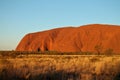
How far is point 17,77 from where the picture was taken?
450 inches

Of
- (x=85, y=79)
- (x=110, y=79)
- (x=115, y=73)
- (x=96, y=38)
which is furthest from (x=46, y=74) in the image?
(x=96, y=38)

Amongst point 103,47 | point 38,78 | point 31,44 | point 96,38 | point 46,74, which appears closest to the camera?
point 38,78

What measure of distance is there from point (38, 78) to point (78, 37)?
98685 millimetres

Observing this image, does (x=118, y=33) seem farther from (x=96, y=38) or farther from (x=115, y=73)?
(x=115, y=73)

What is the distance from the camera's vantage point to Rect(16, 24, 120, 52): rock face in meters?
103

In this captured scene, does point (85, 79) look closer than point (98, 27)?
Yes

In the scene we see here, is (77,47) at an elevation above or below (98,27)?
below

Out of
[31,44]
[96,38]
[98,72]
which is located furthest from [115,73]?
[31,44]

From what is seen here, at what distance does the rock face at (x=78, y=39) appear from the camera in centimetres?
10281

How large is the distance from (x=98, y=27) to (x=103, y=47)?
13577 millimetres

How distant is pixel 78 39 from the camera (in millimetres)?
108688

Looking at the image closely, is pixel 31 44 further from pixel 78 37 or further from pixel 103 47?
pixel 103 47

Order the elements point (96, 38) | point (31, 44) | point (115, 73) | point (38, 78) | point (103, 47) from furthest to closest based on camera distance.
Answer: point (31, 44) → point (96, 38) → point (103, 47) → point (115, 73) → point (38, 78)

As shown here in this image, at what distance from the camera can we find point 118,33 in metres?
103
